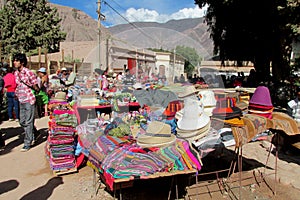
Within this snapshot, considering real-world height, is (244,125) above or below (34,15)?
below

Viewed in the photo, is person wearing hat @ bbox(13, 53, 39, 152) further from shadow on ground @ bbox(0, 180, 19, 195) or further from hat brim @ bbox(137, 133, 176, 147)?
hat brim @ bbox(137, 133, 176, 147)

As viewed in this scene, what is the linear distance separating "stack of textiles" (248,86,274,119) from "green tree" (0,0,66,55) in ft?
74.3

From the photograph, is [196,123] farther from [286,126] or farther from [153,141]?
[286,126]

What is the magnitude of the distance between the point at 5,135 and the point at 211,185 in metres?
4.19

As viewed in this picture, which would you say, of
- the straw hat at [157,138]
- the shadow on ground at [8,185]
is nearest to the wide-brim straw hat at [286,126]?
the straw hat at [157,138]

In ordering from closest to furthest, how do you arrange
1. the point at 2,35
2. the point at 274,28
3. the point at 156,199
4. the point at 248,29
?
the point at 156,199 < the point at 274,28 < the point at 248,29 < the point at 2,35

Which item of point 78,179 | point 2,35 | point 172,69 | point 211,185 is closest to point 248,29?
point 172,69

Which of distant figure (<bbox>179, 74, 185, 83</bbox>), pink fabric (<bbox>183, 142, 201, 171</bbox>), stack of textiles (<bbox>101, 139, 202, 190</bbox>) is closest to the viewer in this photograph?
stack of textiles (<bbox>101, 139, 202, 190</bbox>)

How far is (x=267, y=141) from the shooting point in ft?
15.6

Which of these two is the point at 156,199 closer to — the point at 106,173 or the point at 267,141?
the point at 106,173

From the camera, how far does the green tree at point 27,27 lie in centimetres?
2228

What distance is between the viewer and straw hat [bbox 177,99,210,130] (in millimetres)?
2758

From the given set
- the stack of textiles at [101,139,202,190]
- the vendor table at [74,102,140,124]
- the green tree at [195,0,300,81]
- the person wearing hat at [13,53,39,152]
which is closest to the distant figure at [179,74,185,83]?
the vendor table at [74,102,140,124]

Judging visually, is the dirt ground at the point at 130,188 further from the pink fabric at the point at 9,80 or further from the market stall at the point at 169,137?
the pink fabric at the point at 9,80
